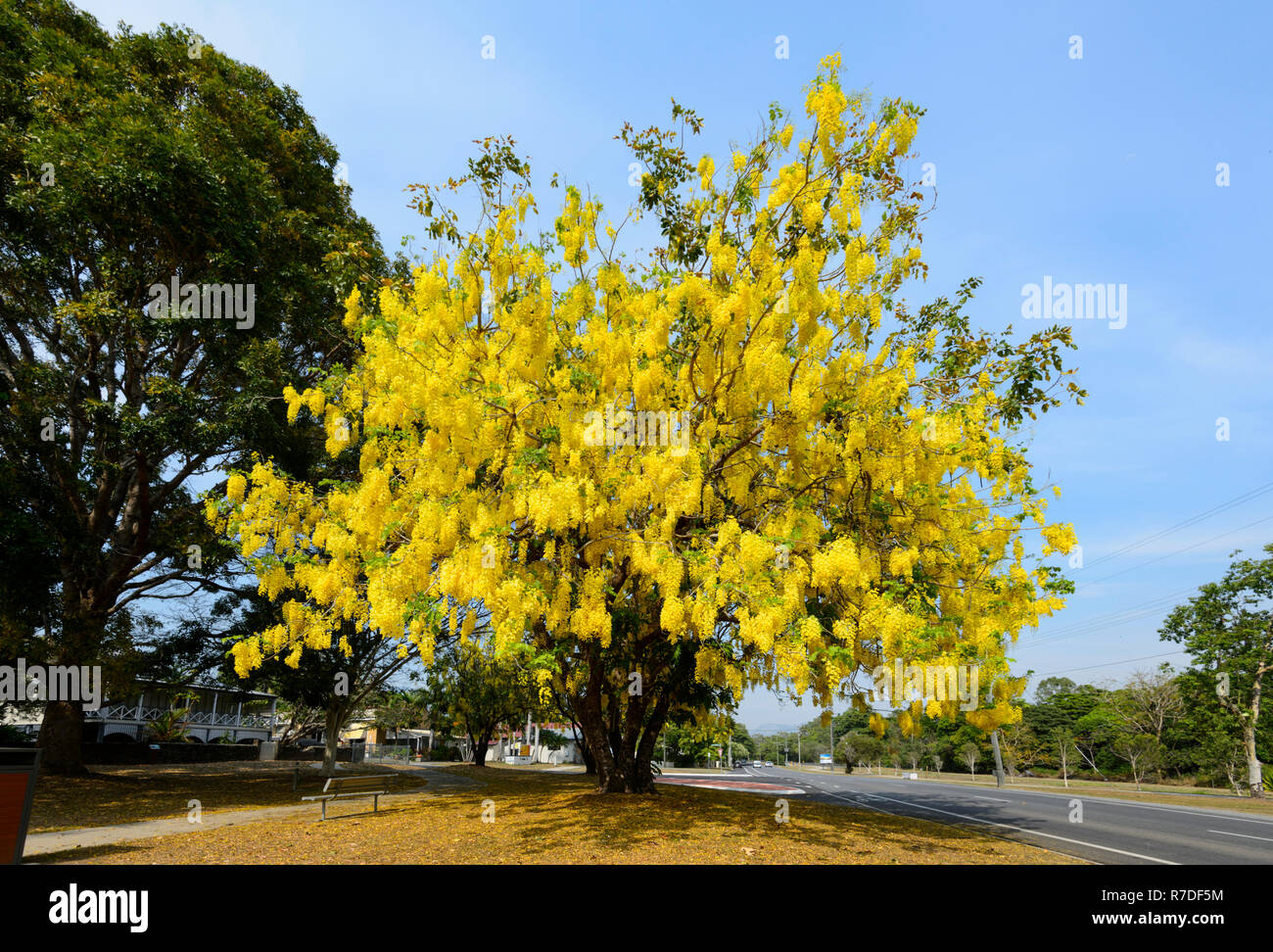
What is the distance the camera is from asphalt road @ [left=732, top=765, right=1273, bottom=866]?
896 cm

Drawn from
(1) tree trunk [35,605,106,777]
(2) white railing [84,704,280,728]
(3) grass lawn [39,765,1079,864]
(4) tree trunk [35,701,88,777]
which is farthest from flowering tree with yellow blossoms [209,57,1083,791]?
(2) white railing [84,704,280,728]

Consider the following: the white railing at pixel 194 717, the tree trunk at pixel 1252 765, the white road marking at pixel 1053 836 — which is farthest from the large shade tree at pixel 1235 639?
the white railing at pixel 194 717

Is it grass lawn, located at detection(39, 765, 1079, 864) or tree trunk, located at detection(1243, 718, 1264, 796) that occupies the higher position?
grass lawn, located at detection(39, 765, 1079, 864)

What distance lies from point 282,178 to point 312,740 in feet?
136

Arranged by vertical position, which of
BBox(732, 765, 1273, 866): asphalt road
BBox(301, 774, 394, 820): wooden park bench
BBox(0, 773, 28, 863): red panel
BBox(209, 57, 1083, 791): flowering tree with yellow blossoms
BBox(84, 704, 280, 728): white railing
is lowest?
BBox(84, 704, 280, 728): white railing

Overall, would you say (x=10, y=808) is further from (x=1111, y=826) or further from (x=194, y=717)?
(x=194, y=717)

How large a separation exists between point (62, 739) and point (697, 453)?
16.8m

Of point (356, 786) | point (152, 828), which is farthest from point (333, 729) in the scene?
point (152, 828)

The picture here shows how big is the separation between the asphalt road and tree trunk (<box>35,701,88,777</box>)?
58.5 ft

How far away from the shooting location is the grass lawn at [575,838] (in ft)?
22.1

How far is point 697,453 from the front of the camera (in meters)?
7.86

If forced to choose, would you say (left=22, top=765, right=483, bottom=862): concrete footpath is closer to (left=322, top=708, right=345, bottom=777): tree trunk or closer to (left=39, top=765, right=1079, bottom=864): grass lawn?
(left=39, top=765, right=1079, bottom=864): grass lawn

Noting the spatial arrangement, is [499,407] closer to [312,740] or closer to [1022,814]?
[1022,814]
